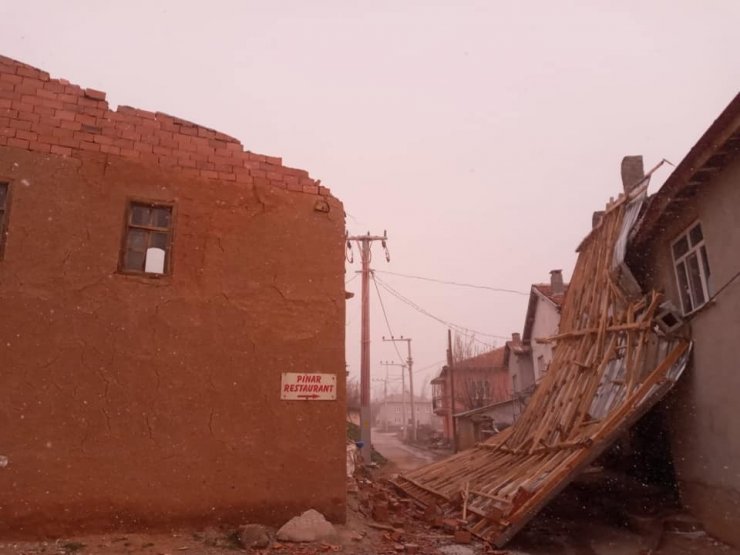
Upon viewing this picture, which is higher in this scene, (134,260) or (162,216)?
(162,216)

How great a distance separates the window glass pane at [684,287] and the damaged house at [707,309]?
0.01 meters

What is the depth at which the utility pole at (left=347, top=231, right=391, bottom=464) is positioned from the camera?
20.9 m

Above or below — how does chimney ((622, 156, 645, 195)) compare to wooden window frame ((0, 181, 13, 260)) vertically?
above

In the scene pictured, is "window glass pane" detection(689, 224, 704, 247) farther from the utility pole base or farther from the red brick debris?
the utility pole base

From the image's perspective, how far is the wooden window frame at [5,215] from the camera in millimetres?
6898

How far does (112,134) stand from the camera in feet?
25.0

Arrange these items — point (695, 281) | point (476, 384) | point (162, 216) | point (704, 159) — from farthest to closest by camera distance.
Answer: point (476, 384), point (695, 281), point (704, 159), point (162, 216)

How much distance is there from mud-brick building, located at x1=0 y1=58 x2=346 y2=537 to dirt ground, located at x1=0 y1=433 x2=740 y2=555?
0.27m

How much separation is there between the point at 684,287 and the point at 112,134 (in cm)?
943

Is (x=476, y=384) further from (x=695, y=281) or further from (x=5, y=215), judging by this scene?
(x=5, y=215)

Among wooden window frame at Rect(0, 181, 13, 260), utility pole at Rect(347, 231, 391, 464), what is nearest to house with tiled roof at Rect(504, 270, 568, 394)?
utility pole at Rect(347, 231, 391, 464)

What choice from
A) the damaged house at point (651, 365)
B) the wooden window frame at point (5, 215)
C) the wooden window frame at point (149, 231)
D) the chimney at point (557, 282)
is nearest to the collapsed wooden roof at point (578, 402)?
the damaged house at point (651, 365)

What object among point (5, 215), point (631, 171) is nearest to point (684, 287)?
point (631, 171)

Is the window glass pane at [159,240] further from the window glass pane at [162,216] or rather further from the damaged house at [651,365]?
the damaged house at [651,365]
